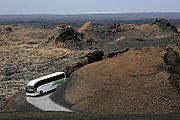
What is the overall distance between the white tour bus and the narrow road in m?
0.81

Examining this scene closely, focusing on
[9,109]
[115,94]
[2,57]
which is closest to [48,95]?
[9,109]

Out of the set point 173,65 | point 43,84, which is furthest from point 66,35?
point 173,65

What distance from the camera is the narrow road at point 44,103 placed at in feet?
→ 105

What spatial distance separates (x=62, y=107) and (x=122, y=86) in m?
5.27

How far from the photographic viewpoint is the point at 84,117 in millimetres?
26391

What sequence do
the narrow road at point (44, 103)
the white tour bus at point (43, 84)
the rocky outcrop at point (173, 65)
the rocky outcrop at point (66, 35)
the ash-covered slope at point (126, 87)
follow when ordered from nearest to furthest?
1. the ash-covered slope at point (126, 87)
2. the rocky outcrop at point (173, 65)
3. the narrow road at point (44, 103)
4. the white tour bus at point (43, 84)
5. the rocky outcrop at point (66, 35)

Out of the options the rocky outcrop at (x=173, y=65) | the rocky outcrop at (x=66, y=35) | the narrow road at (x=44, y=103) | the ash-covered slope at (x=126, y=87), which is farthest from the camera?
the rocky outcrop at (x=66, y=35)

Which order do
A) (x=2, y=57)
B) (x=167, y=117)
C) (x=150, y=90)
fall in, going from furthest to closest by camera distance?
(x=2, y=57) → (x=150, y=90) → (x=167, y=117)

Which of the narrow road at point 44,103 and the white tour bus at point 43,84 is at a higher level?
the white tour bus at point 43,84

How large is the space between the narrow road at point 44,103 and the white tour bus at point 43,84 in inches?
31.9

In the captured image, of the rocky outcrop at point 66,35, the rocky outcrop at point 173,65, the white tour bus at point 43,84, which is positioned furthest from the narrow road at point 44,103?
the rocky outcrop at point 66,35

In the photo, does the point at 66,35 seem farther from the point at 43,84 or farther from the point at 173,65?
the point at 173,65

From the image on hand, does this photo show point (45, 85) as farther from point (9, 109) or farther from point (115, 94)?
point (115, 94)

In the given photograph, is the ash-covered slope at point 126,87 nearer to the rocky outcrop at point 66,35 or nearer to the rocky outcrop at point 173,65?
the rocky outcrop at point 173,65
